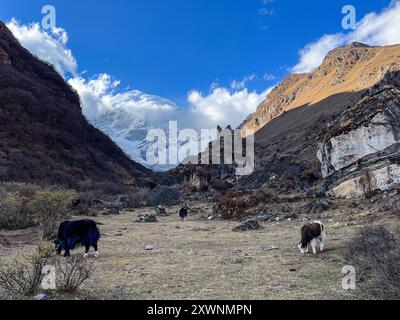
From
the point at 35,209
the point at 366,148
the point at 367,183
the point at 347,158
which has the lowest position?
the point at 35,209

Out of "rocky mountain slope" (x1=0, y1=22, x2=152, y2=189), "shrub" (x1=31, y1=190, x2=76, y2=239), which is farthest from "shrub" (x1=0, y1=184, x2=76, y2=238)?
"rocky mountain slope" (x1=0, y1=22, x2=152, y2=189)

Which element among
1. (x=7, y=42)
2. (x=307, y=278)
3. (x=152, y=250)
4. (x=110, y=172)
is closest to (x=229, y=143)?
(x=110, y=172)

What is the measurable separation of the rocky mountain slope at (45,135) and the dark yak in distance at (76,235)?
36.9m

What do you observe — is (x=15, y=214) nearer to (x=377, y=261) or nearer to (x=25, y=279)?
(x=25, y=279)

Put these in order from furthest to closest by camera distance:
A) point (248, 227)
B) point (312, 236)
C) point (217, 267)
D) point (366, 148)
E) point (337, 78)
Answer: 1. point (337, 78)
2. point (366, 148)
3. point (248, 227)
4. point (312, 236)
5. point (217, 267)

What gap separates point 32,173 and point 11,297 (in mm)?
48402

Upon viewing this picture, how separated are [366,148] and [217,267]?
17.6m

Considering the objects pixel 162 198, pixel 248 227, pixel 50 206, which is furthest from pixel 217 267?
pixel 162 198

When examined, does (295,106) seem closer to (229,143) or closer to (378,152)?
(229,143)

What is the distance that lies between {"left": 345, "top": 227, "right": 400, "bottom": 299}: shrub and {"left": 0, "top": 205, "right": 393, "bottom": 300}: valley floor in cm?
42

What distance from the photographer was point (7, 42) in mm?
83125

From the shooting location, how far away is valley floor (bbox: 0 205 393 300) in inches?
312

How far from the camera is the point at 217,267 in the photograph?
10.6m

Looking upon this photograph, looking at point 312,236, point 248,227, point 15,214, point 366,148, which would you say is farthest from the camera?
point 366,148
